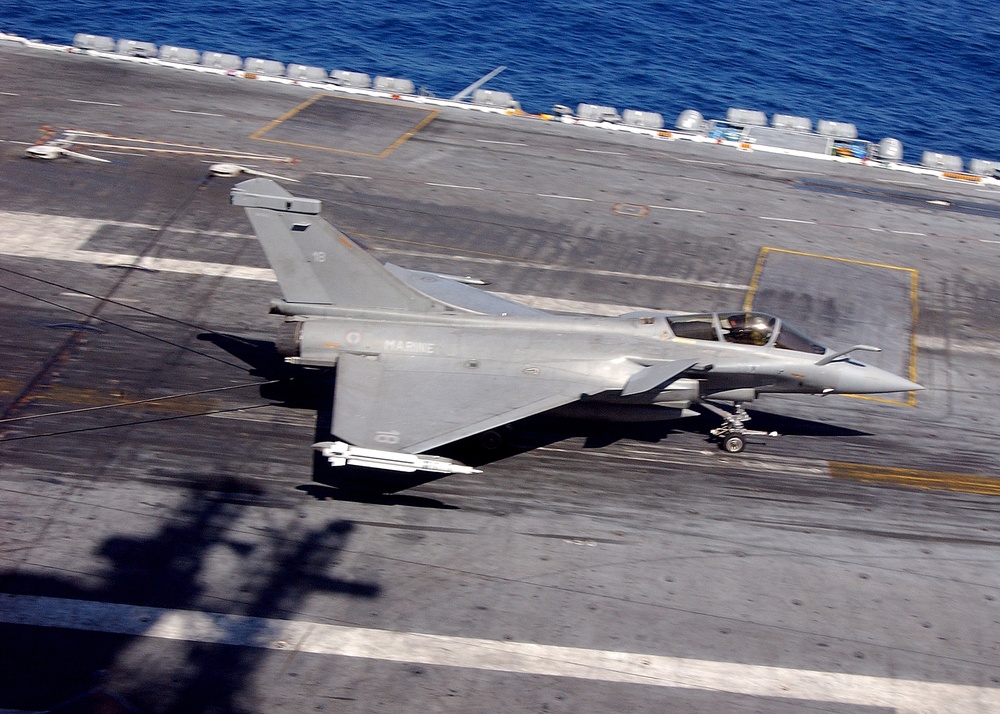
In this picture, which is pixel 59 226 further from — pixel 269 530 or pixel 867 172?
pixel 867 172

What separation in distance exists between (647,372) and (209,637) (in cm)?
1076

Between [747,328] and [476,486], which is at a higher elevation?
[747,328]

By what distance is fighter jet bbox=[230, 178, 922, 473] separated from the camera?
2041 centimetres

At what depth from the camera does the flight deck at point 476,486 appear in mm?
15766

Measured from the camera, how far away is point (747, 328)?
2150 cm

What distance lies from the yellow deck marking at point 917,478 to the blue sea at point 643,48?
137 ft

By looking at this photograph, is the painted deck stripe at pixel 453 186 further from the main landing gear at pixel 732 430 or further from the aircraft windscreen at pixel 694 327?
the main landing gear at pixel 732 430

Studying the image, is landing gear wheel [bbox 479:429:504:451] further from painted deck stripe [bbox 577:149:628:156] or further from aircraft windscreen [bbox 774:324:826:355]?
painted deck stripe [bbox 577:149:628:156]

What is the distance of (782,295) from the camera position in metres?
30.2

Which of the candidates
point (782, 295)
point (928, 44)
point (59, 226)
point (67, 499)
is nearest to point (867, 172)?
point (782, 295)

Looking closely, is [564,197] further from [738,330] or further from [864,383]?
[864,383]

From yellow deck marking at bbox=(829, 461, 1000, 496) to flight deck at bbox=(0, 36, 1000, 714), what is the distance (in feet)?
0.34

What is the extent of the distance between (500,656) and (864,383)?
11.6 m

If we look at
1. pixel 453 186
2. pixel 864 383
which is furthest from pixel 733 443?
pixel 453 186
